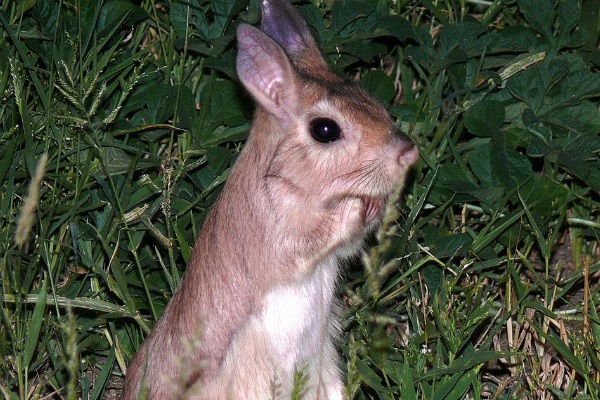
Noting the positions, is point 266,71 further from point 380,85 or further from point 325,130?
point 380,85

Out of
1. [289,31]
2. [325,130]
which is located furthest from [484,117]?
[325,130]

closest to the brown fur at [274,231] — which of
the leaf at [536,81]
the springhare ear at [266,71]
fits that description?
the springhare ear at [266,71]

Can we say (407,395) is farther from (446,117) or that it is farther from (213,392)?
(446,117)

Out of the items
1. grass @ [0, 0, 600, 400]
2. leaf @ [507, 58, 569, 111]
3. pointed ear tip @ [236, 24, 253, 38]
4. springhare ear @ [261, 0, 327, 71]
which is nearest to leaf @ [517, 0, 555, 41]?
grass @ [0, 0, 600, 400]

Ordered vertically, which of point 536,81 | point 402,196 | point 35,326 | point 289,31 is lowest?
point 402,196

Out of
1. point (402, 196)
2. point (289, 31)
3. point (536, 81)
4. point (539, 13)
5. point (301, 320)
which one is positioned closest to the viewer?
point (301, 320)

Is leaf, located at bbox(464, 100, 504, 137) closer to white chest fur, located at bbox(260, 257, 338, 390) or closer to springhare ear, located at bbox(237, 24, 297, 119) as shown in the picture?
white chest fur, located at bbox(260, 257, 338, 390)

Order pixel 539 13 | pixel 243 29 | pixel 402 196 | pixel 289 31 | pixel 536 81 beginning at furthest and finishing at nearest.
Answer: pixel 539 13
pixel 536 81
pixel 402 196
pixel 289 31
pixel 243 29
